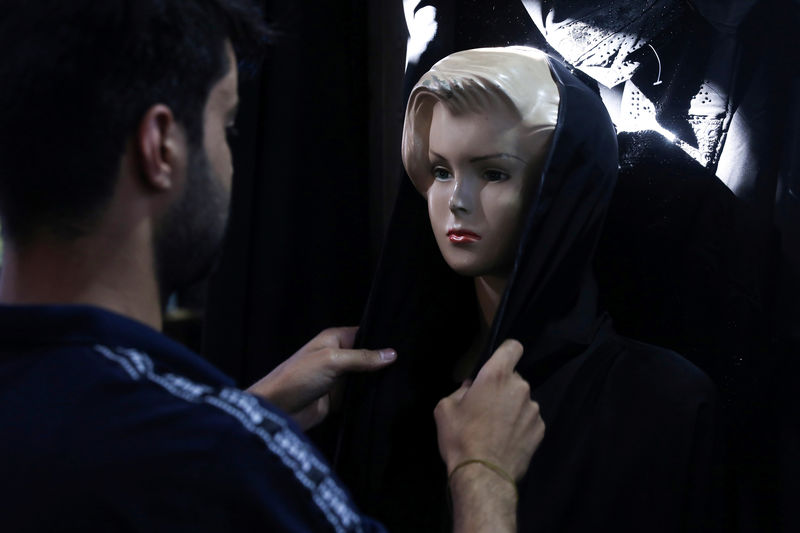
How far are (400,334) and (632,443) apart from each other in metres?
0.48

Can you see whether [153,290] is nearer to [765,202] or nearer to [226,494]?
[226,494]

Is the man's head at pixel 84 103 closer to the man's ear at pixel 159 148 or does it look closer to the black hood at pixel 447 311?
the man's ear at pixel 159 148

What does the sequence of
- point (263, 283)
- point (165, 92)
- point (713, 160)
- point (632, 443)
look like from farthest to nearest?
point (263, 283)
point (713, 160)
point (632, 443)
point (165, 92)

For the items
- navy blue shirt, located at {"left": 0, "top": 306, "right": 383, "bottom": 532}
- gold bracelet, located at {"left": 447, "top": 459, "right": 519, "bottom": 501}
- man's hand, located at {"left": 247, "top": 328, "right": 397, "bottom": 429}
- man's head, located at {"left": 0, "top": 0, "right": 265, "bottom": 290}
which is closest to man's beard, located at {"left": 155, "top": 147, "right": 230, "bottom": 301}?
man's head, located at {"left": 0, "top": 0, "right": 265, "bottom": 290}

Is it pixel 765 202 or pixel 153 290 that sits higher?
pixel 765 202

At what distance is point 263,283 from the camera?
2.06 m

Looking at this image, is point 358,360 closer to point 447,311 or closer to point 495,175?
point 447,311

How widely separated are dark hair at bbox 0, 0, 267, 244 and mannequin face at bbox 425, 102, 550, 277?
0.56m

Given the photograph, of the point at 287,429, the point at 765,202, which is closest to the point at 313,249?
the point at 765,202

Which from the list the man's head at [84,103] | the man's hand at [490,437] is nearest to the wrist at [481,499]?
the man's hand at [490,437]

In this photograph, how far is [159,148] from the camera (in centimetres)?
85

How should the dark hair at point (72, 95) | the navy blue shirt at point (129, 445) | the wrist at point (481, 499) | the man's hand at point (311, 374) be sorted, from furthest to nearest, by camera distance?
1. the man's hand at point (311, 374)
2. the wrist at point (481, 499)
3. the dark hair at point (72, 95)
4. the navy blue shirt at point (129, 445)

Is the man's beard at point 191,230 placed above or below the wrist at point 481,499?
above

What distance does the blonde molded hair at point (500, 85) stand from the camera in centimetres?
127
